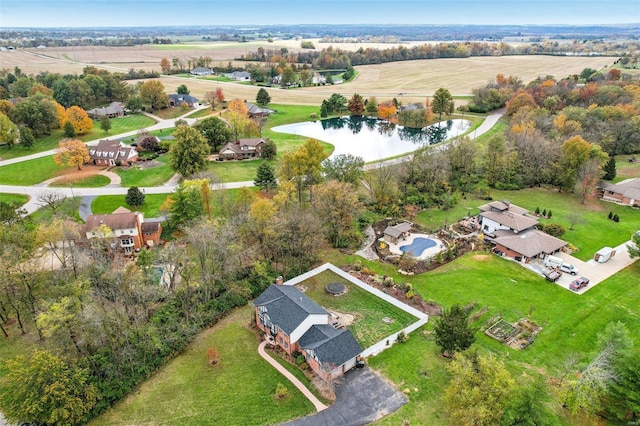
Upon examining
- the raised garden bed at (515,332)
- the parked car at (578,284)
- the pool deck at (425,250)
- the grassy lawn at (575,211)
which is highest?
the grassy lawn at (575,211)

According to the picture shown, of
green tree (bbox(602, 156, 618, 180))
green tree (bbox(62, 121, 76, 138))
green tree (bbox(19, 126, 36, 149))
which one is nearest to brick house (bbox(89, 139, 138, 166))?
green tree (bbox(19, 126, 36, 149))

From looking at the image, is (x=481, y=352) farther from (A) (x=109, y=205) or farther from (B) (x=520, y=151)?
(A) (x=109, y=205)

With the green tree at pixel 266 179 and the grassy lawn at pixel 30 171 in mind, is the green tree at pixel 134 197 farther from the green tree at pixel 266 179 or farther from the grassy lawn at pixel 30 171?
the grassy lawn at pixel 30 171

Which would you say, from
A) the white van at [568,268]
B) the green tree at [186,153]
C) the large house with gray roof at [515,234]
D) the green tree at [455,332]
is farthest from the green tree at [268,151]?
the green tree at [455,332]

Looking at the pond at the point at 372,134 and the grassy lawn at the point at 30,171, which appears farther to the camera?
the pond at the point at 372,134

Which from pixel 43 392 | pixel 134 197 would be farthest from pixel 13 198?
pixel 43 392

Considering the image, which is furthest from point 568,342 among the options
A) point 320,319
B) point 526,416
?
point 320,319

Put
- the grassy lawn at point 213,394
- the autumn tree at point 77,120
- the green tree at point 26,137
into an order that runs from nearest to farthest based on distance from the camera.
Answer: the grassy lawn at point 213,394 < the green tree at point 26,137 < the autumn tree at point 77,120
